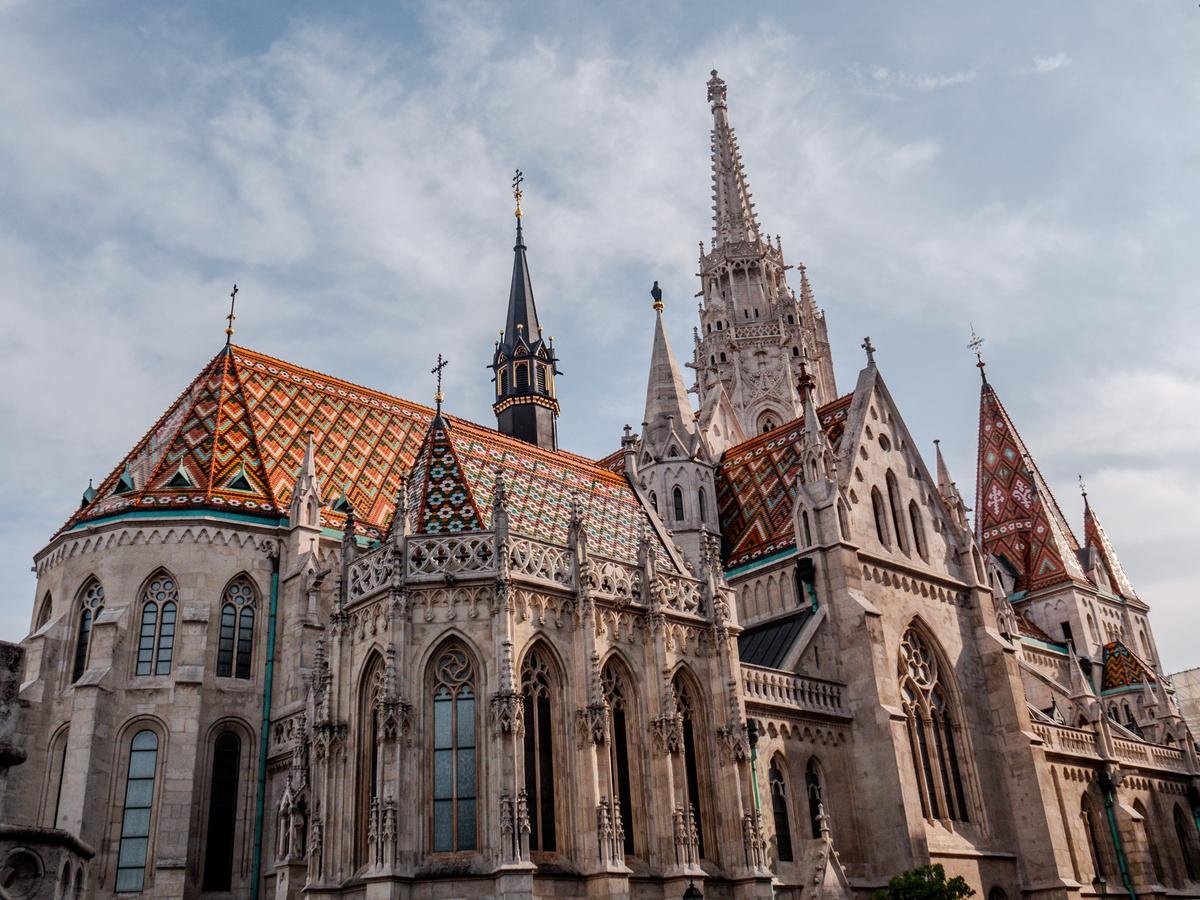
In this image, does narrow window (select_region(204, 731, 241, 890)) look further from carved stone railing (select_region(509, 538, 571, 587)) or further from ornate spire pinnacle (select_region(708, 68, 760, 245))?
ornate spire pinnacle (select_region(708, 68, 760, 245))

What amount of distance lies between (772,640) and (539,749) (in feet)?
Result: 30.2

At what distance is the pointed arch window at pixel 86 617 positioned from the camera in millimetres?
24250

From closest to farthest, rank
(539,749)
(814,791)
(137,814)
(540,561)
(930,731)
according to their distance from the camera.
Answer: (539,749) → (540,561) → (137,814) → (814,791) → (930,731)

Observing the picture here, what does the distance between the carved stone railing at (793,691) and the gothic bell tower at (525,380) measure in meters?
16.9

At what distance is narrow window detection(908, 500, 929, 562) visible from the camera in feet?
93.4

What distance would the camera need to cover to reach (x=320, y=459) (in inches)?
1120

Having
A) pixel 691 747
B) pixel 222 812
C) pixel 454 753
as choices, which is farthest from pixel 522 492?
pixel 222 812

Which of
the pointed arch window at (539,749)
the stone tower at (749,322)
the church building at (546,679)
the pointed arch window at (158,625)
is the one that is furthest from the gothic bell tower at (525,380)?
the pointed arch window at (539,749)

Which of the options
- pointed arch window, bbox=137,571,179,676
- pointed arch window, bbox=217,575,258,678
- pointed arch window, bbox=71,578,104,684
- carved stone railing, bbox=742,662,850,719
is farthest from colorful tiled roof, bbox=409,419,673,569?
pointed arch window, bbox=71,578,104,684

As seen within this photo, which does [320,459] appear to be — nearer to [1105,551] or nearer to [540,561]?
[540,561]

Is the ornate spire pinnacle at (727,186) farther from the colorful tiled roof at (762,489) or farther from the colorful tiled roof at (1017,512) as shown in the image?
the colorful tiled roof at (762,489)

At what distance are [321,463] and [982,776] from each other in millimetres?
18359

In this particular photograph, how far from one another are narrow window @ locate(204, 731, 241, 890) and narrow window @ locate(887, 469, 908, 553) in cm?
1691

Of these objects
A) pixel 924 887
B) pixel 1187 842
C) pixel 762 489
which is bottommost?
pixel 924 887
